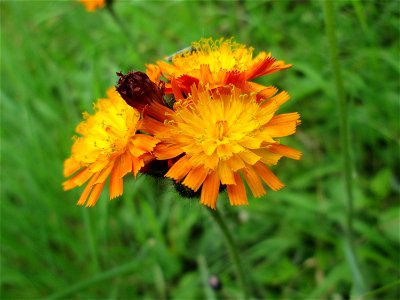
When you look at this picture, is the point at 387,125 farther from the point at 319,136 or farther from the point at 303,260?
the point at 303,260

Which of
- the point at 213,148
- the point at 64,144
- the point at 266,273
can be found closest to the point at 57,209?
the point at 64,144

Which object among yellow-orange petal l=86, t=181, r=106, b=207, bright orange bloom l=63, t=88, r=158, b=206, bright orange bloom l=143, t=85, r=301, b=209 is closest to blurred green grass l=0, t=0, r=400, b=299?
bright orange bloom l=63, t=88, r=158, b=206

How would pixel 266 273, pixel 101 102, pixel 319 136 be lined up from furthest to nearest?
pixel 319 136
pixel 266 273
pixel 101 102

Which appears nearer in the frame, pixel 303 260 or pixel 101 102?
pixel 101 102

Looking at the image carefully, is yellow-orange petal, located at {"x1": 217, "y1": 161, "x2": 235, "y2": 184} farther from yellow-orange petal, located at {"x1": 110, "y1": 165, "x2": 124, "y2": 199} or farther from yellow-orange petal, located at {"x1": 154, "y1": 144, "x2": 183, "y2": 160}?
yellow-orange petal, located at {"x1": 110, "y1": 165, "x2": 124, "y2": 199}

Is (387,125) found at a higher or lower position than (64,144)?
lower

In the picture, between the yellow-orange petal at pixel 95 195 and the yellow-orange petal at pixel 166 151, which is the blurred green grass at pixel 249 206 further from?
the yellow-orange petal at pixel 166 151

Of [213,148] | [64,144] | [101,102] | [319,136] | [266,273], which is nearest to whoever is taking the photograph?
[213,148]

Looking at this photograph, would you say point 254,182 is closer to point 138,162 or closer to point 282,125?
point 282,125
